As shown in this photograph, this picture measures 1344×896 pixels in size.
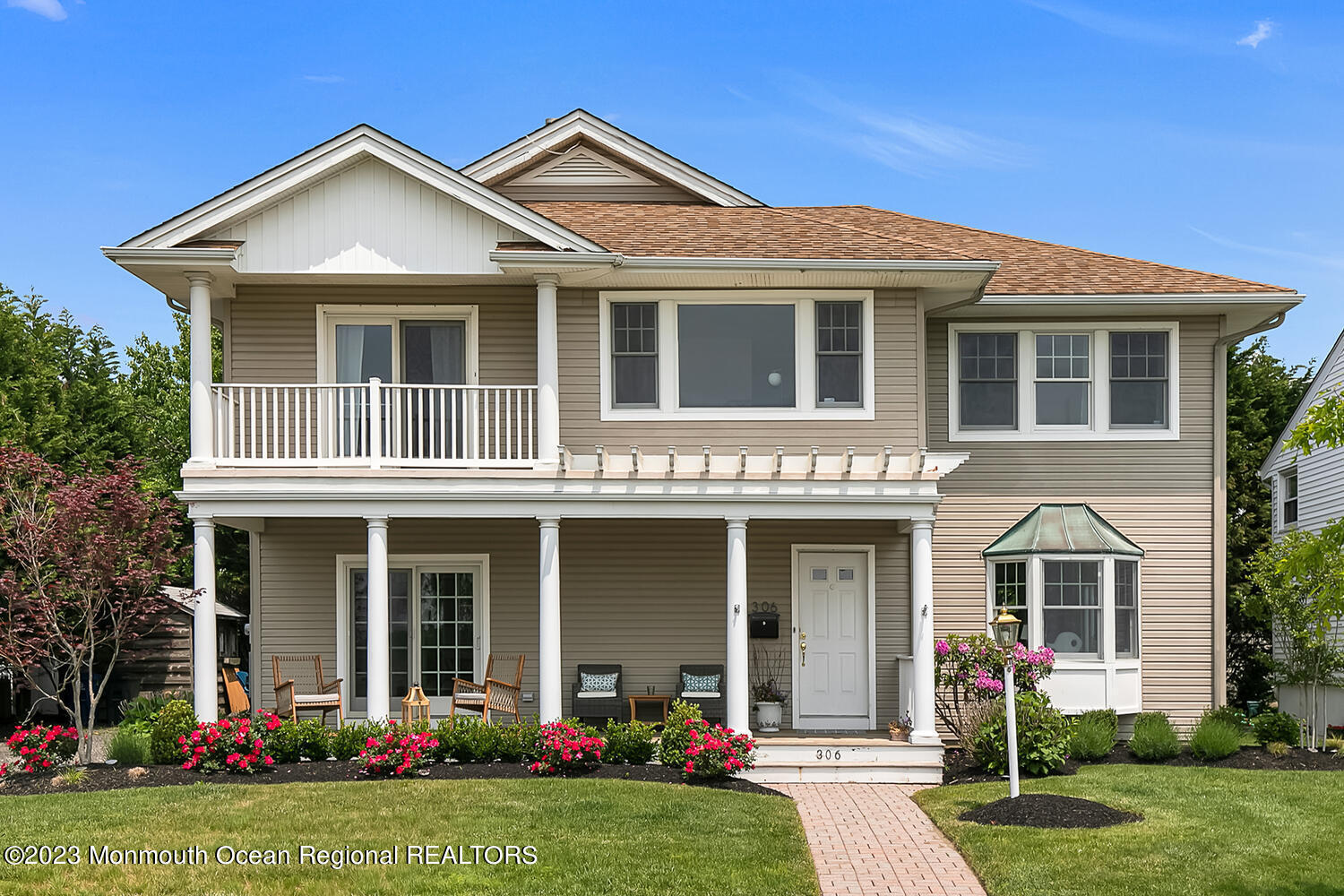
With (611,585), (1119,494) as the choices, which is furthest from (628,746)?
(1119,494)

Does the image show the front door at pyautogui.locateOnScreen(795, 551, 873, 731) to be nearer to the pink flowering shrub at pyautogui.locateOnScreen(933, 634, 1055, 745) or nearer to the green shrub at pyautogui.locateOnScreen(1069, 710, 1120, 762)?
the pink flowering shrub at pyautogui.locateOnScreen(933, 634, 1055, 745)

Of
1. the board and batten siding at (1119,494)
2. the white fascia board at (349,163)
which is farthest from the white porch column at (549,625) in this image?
the board and batten siding at (1119,494)

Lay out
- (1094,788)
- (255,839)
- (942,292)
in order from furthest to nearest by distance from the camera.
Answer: (942,292)
(1094,788)
(255,839)

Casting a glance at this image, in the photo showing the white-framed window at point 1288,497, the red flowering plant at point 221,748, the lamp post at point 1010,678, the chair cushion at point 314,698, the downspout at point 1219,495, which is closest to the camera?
the lamp post at point 1010,678

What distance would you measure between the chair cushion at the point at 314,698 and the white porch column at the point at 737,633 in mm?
4758

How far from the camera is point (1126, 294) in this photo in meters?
16.0

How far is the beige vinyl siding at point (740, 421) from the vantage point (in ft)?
50.4

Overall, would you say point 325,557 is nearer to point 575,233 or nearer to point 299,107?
point 575,233

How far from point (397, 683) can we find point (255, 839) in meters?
6.30

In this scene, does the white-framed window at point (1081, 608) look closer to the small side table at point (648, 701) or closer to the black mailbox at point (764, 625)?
the black mailbox at point (764, 625)

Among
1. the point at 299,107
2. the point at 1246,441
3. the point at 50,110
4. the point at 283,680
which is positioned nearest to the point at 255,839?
the point at 283,680

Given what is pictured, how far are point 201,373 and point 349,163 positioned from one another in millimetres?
2900

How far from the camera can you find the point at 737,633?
1418 cm

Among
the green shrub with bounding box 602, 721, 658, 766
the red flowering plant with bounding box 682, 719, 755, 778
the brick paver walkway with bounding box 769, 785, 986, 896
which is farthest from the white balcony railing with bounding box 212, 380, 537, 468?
the brick paver walkway with bounding box 769, 785, 986, 896
